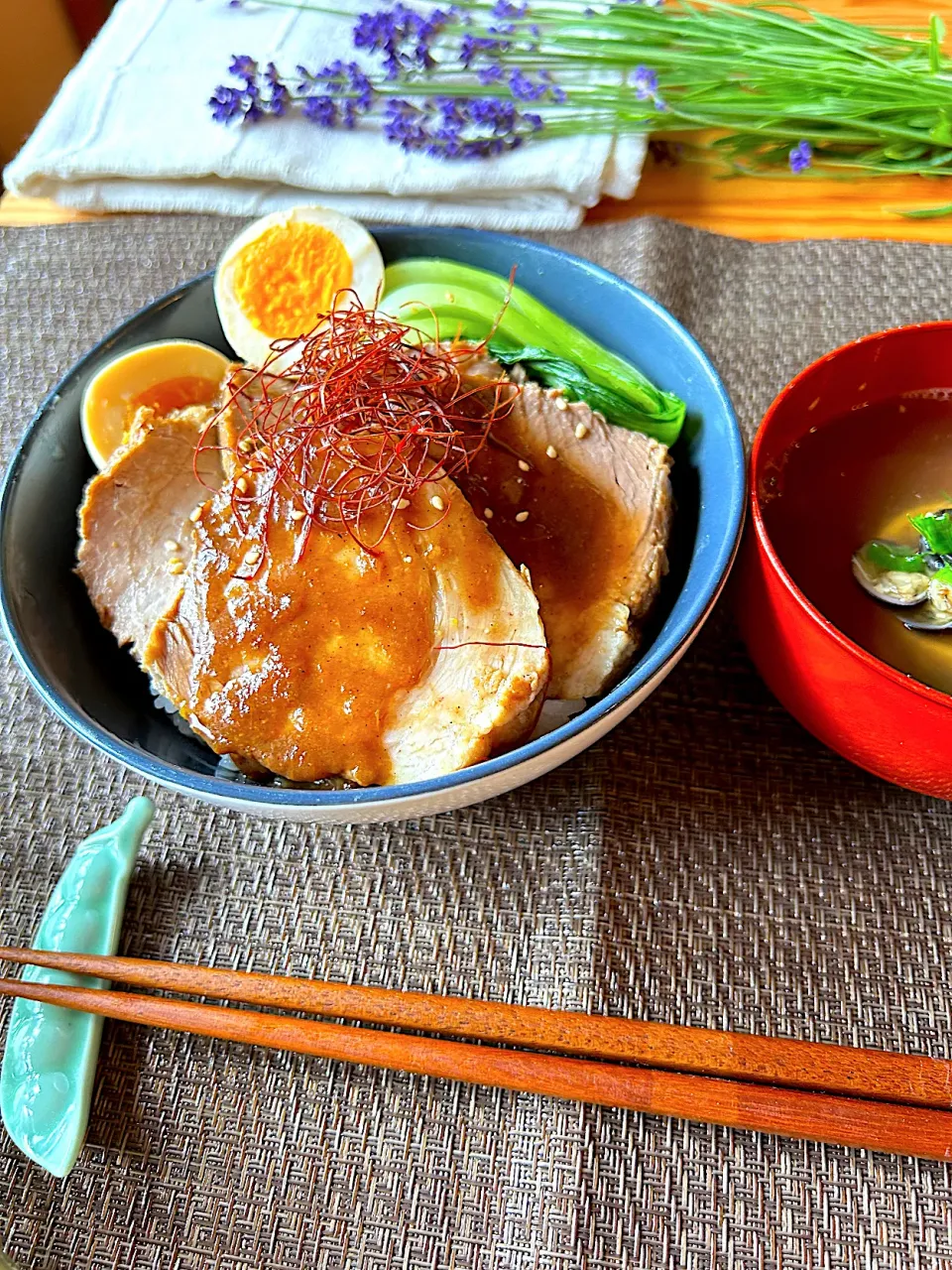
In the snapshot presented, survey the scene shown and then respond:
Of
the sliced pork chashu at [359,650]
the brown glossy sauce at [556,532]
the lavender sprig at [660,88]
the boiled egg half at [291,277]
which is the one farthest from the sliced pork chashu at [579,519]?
the lavender sprig at [660,88]

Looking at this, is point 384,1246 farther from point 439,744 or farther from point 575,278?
point 575,278

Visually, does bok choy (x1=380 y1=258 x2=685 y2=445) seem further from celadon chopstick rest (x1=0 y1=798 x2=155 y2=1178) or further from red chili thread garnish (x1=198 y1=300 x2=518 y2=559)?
celadon chopstick rest (x1=0 y1=798 x2=155 y2=1178)

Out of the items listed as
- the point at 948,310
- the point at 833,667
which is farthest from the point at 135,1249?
the point at 948,310

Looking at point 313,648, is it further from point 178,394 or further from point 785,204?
point 785,204

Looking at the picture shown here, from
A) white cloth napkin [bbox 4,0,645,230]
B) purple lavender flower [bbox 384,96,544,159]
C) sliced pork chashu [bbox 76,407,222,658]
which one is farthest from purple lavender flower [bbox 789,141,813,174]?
sliced pork chashu [bbox 76,407,222,658]

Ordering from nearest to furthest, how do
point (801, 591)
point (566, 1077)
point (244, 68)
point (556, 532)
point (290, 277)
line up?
point (566, 1077)
point (801, 591)
point (556, 532)
point (290, 277)
point (244, 68)

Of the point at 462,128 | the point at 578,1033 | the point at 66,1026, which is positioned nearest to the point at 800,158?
the point at 462,128
